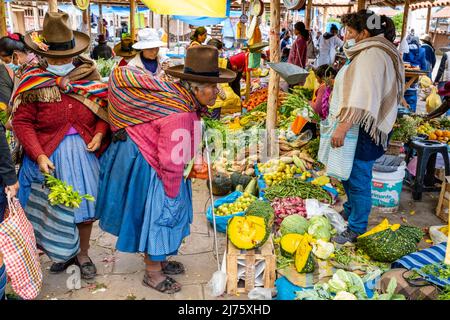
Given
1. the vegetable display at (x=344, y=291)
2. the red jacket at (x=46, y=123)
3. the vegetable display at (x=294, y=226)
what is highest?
the red jacket at (x=46, y=123)

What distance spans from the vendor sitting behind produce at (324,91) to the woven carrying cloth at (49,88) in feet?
9.11

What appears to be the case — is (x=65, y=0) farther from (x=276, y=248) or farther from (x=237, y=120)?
(x=276, y=248)

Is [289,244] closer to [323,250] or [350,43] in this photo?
[323,250]

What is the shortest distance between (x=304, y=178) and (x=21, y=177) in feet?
10.3

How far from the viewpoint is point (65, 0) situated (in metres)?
17.0

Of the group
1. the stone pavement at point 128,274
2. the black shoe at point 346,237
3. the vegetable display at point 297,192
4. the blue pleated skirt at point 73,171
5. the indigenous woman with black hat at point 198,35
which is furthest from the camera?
the indigenous woman with black hat at point 198,35

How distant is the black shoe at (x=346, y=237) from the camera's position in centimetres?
393

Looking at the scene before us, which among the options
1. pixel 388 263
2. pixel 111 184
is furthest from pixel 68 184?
pixel 388 263

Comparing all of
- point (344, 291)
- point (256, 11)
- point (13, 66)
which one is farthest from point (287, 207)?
point (256, 11)

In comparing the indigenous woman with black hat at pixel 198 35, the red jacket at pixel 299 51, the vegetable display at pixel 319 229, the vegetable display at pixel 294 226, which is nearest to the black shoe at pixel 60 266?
the vegetable display at pixel 294 226

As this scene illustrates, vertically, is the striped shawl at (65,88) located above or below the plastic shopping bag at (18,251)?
above

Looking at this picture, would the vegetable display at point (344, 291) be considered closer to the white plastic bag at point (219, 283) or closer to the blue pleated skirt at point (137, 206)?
the white plastic bag at point (219, 283)

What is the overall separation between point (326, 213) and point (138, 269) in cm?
184

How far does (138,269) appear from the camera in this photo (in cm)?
384
